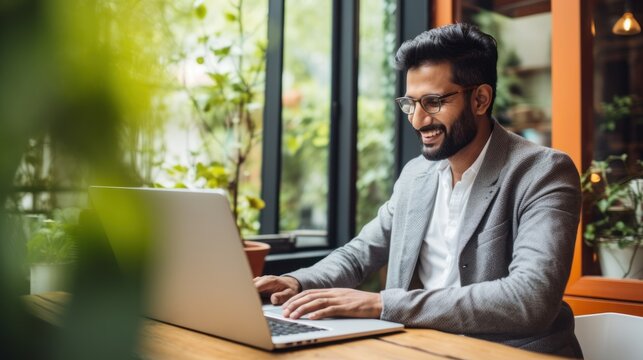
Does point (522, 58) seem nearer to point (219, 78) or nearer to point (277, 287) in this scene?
point (219, 78)

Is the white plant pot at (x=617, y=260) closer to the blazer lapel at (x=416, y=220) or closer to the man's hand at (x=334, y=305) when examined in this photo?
the blazer lapel at (x=416, y=220)

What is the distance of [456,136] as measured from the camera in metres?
1.91

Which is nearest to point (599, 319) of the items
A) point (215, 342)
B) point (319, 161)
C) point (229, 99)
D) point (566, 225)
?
point (566, 225)

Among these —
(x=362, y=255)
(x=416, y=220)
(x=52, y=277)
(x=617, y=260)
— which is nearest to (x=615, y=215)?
(x=617, y=260)

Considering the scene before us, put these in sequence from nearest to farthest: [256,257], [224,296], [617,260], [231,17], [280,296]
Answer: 1. [224,296]
2. [280,296]
3. [256,257]
4. [617,260]
5. [231,17]

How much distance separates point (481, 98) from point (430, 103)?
164 millimetres

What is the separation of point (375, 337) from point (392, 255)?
71 cm

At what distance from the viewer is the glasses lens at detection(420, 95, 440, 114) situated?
1.92 metres

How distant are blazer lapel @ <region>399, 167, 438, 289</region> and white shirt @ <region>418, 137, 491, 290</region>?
0.03 meters

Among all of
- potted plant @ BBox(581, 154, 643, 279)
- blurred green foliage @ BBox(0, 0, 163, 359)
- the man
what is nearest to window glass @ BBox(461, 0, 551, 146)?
potted plant @ BBox(581, 154, 643, 279)

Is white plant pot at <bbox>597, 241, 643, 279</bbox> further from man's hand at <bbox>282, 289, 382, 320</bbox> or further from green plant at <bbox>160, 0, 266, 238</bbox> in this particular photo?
man's hand at <bbox>282, 289, 382, 320</bbox>

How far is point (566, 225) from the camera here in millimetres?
1553

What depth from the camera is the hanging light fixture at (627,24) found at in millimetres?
2467

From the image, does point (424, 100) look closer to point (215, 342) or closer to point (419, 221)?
point (419, 221)
